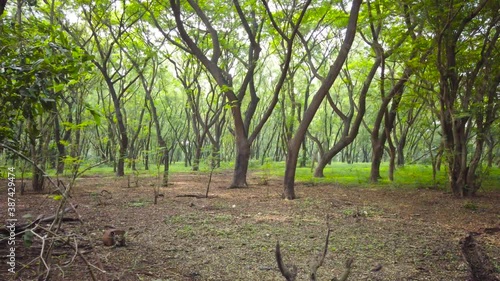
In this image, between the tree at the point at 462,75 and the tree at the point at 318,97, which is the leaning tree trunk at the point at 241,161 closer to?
the tree at the point at 318,97

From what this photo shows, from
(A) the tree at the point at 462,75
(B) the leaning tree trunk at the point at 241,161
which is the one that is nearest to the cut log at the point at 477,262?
(A) the tree at the point at 462,75

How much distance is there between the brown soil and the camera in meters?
3.65

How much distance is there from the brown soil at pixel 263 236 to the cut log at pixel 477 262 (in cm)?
9

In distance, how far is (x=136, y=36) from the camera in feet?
50.6

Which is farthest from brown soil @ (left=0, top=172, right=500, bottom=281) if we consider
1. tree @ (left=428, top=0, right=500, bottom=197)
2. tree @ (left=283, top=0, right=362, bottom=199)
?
tree @ (left=428, top=0, right=500, bottom=197)

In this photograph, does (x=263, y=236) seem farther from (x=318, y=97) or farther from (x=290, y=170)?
(x=318, y=97)

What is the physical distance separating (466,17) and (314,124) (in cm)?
2990

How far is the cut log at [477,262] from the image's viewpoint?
359cm

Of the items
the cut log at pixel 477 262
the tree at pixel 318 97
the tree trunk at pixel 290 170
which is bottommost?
the cut log at pixel 477 262

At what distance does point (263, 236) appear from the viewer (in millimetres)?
5094

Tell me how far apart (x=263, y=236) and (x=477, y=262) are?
2.68 metres

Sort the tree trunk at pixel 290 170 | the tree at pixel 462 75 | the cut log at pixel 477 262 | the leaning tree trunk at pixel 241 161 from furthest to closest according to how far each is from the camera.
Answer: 1. the leaning tree trunk at pixel 241 161
2. the tree trunk at pixel 290 170
3. the tree at pixel 462 75
4. the cut log at pixel 477 262

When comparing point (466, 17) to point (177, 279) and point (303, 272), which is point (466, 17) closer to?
point (303, 272)

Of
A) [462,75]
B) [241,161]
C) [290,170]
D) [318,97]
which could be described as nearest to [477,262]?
[290,170]
